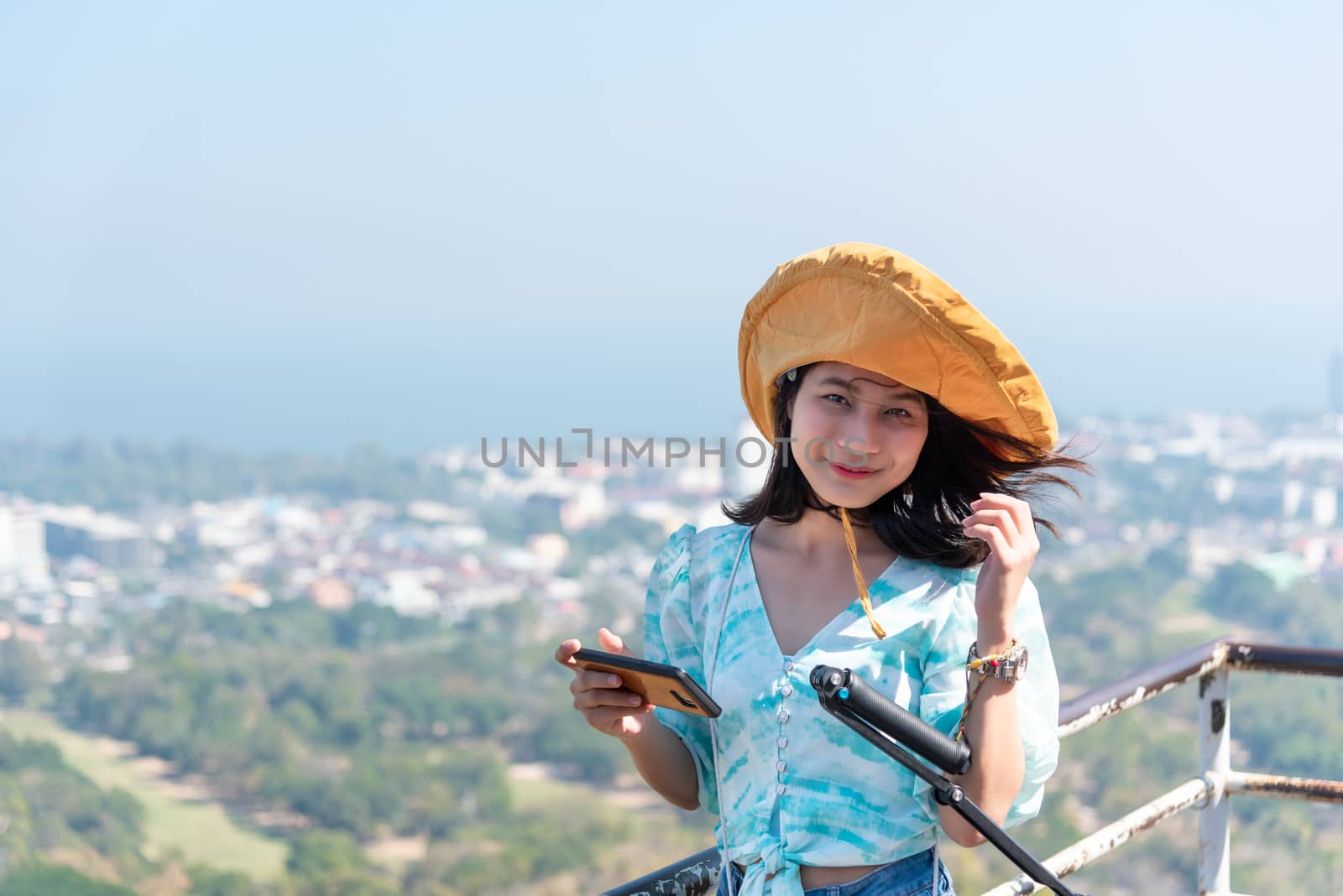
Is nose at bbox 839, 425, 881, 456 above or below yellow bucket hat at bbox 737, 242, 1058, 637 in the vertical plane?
below

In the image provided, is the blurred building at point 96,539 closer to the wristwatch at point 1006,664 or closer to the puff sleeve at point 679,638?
the puff sleeve at point 679,638

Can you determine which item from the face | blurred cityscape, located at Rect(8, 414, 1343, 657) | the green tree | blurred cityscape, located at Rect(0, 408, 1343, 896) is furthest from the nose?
blurred cityscape, located at Rect(8, 414, 1343, 657)

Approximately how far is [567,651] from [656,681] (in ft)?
0.28

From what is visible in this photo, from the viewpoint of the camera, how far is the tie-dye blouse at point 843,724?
1.22 meters

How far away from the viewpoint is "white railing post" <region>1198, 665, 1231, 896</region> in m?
1.96

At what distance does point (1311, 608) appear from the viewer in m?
46.2

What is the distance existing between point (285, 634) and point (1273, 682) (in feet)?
108

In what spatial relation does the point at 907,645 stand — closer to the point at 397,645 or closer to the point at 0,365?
the point at 397,645

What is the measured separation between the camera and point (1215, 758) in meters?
1.97

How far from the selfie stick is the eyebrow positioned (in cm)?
33

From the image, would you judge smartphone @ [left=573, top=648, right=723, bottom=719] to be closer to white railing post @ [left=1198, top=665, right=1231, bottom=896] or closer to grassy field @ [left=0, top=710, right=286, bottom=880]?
white railing post @ [left=1198, top=665, right=1231, bottom=896]

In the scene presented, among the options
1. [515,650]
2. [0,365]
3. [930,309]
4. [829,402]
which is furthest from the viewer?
[0,365]

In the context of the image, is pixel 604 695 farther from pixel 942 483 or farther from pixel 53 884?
pixel 53 884

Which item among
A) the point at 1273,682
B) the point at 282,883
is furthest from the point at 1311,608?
the point at 282,883
